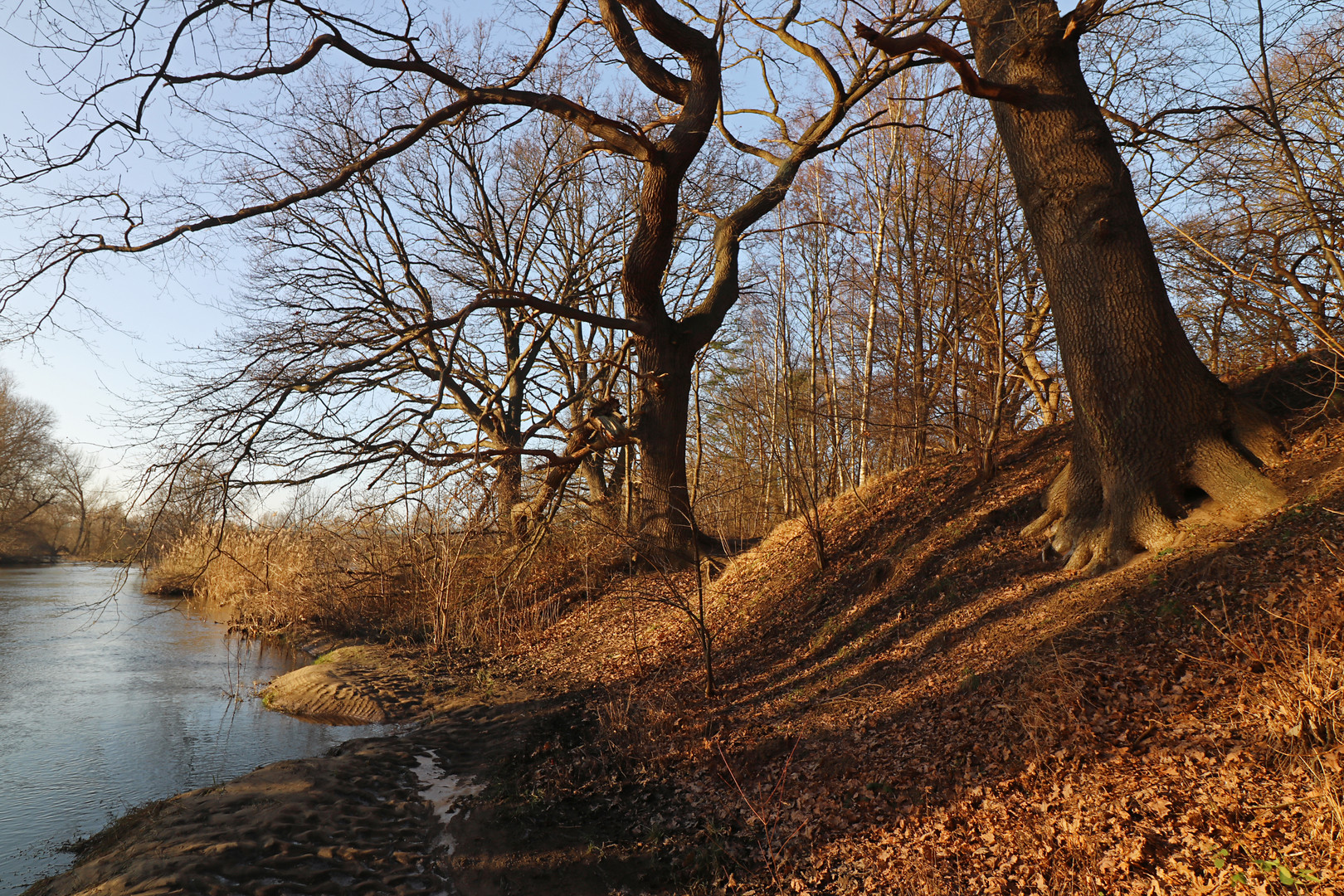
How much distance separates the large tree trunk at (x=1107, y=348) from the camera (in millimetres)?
6488

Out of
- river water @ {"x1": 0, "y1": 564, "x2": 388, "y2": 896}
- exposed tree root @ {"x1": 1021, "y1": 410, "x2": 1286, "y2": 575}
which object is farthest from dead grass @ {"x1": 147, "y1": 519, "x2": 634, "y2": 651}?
exposed tree root @ {"x1": 1021, "y1": 410, "x2": 1286, "y2": 575}

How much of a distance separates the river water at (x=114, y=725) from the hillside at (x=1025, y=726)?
385 cm

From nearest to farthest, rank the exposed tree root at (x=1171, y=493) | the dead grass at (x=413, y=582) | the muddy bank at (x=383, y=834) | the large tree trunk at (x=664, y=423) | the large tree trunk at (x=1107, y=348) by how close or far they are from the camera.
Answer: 1. the muddy bank at (x=383, y=834)
2. the exposed tree root at (x=1171, y=493)
3. the large tree trunk at (x=1107, y=348)
4. the large tree trunk at (x=664, y=423)
5. the dead grass at (x=413, y=582)

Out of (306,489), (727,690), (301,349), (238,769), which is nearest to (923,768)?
(727,690)

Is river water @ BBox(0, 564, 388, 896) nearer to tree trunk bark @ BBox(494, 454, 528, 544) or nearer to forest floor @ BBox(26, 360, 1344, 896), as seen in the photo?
forest floor @ BBox(26, 360, 1344, 896)

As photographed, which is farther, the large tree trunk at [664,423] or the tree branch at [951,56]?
the large tree trunk at [664,423]

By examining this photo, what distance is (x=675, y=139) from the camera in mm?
10711

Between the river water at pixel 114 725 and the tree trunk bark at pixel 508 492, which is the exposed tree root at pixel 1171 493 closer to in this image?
the tree trunk bark at pixel 508 492

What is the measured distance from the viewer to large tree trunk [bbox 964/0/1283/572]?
6.49 metres

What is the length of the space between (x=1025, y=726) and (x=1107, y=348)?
12.3 feet

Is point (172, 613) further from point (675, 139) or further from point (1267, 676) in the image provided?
point (1267, 676)

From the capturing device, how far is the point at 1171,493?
21.3 feet

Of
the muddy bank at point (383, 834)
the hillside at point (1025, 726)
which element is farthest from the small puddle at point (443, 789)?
the hillside at point (1025, 726)

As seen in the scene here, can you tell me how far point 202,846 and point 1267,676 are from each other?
686 centimetres
